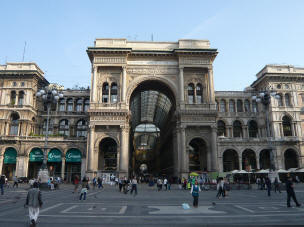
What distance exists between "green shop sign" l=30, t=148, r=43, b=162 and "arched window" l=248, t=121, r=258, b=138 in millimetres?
41294

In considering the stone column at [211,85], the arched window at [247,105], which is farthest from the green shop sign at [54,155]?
the arched window at [247,105]

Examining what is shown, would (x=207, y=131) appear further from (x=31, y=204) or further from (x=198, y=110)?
(x=31, y=204)

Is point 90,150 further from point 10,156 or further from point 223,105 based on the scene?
point 223,105

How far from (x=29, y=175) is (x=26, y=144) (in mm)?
6396

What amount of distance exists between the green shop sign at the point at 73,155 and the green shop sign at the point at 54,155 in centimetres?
148

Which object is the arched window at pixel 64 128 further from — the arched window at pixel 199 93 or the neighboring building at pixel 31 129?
the arched window at pixel 199 93

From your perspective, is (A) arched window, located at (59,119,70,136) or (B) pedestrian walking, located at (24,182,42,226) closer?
(B) pedestrian walking, located at (24,182,42,226)

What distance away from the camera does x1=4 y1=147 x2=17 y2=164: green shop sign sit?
150 feet

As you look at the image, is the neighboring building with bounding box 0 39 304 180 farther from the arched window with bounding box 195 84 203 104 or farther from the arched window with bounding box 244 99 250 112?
the arched window with bounding box 195 84 203 104

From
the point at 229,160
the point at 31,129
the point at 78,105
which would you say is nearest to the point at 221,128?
the point at 229,160

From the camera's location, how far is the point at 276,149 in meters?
48.6

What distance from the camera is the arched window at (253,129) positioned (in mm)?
54594

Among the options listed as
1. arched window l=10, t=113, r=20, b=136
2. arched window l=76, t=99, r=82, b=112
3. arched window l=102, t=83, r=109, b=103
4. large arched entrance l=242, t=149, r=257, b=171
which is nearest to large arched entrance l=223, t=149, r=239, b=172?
large arched entrance l=242, t=149, r=257, b=171

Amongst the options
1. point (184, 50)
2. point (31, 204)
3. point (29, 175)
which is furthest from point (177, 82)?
point (31, 204)
